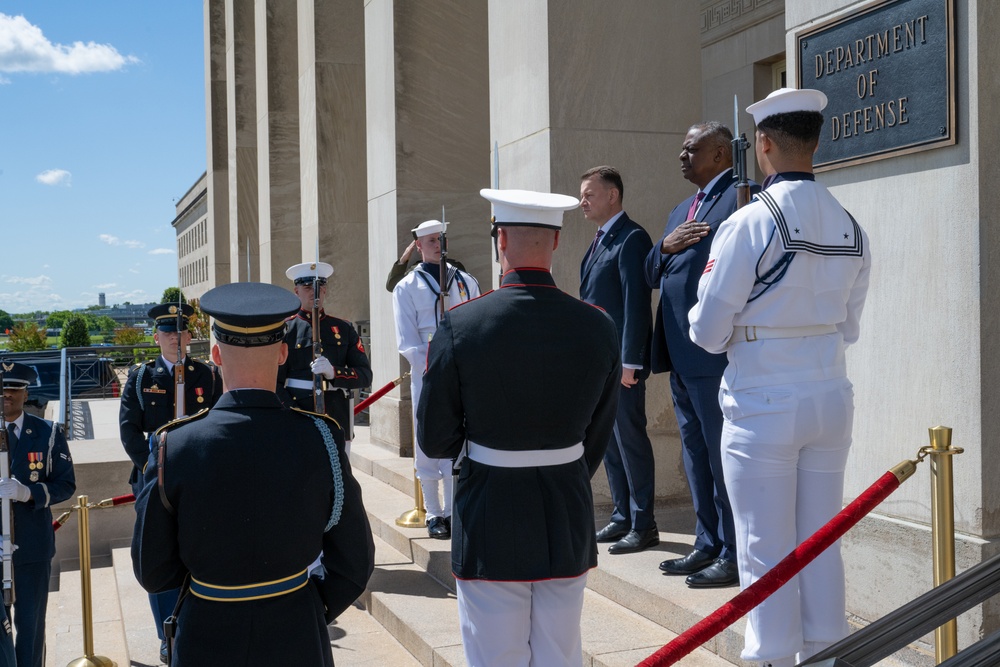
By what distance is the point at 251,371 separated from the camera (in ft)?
8.48

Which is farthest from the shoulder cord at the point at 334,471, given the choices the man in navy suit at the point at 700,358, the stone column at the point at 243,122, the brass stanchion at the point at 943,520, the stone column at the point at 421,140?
the stone column at the point at 243,122

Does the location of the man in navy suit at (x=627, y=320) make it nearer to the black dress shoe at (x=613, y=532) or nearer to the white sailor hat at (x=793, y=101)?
the black dress shoe at (x=613, y=532)

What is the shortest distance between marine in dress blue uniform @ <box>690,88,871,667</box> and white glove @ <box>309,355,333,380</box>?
11.7ft

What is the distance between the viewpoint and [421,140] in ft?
33.3

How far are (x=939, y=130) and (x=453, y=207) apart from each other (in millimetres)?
6901

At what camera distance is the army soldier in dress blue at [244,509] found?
2494 mm

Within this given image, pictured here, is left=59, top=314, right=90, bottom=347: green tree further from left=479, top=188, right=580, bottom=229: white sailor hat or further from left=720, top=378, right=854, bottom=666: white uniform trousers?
left=720, top=378, right=854, bottom=666: white uniform trousers

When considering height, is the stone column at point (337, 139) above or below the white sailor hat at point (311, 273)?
above

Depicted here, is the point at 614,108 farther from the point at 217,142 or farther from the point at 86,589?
the point at 217,142

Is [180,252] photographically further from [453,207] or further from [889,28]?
[889,28]

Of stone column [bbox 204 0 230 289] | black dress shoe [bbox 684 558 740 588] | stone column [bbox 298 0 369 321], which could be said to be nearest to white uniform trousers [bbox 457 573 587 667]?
black dress shoe [bbox 684 558 740 588]

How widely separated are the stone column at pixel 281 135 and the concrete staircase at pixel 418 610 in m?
8.18

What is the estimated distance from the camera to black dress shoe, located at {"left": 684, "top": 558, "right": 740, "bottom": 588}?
461 cm

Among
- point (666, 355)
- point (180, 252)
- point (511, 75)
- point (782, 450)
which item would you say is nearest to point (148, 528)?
point (782, 450)
